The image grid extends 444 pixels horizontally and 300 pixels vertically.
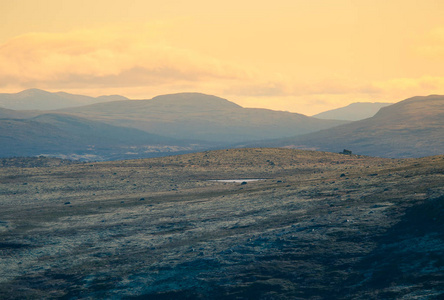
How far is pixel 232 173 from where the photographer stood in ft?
242

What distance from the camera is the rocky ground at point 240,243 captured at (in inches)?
876

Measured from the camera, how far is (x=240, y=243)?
92.0 ft

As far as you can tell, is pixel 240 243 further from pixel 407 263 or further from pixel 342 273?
pixel 407 263

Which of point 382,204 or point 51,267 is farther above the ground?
point 382,204

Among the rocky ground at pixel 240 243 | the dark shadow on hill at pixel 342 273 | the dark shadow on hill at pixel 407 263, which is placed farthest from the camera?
the rocky ground at pixel 240 243

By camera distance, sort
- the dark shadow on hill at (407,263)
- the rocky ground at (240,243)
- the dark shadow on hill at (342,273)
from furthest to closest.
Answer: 1. the rocky ground at (240,243)
2. the dark shadow on hill at (342,273)
3. the dark shadow on hill at (407,263)

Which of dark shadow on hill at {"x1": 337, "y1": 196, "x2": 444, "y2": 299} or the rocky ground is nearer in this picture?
dark shadow on hill at {"x1": 337, "y1": 196, "x2": 444, "y2": 299}

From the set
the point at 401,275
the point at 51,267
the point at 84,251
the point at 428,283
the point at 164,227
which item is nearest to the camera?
the point at 428,283

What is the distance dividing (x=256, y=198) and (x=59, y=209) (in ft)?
53.6

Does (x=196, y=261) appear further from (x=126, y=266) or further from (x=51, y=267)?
(x=51, y=267)

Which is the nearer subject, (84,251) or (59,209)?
(84,251)

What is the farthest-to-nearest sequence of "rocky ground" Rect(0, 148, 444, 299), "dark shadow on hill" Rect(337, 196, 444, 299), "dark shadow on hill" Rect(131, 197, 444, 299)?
"rocky ground" Rect(0, 148, 444, 299) → "dark shadow on hill" Rect(131, 197, 444, 299) → "dark shadow on hill" Rect(337, 196, 444, 299)

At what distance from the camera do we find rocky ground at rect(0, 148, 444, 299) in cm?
2225

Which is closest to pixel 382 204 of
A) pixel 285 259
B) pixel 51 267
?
pixel 285 259
